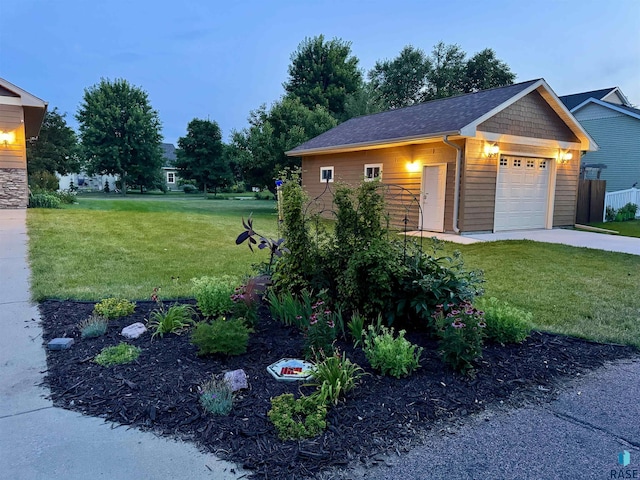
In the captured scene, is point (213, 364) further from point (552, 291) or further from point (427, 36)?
point (427, 36)

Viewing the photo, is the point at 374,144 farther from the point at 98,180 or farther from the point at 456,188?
the point at 98,180

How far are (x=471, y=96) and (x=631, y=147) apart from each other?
10498 millimetres

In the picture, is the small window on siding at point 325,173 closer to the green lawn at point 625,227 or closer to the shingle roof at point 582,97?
the green lawn at point 625,227

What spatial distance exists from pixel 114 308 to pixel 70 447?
1.94 meters

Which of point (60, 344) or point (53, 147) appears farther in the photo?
point (53, 147)

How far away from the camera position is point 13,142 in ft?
41.2

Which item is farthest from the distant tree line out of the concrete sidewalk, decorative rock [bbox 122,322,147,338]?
the concrete sidewalk

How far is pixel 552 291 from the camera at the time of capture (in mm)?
5121

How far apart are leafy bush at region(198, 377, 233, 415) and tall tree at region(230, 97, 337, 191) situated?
575 inches

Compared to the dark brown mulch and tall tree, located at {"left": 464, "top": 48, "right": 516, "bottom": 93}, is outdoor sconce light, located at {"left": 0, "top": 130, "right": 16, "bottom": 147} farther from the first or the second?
tall tree, located at {"left": 464, "top": 48, "right": 516, "bottom": 93}

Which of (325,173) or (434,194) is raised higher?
(325,173)

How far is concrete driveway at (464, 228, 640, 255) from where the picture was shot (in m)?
8.64

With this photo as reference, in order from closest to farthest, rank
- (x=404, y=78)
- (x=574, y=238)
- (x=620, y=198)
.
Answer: (x=574, y=238) < (x=620, y=198) < (x=404, y=78)

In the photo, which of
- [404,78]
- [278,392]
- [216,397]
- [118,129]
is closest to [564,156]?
[278,392]
